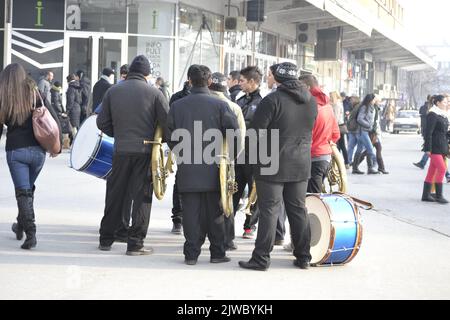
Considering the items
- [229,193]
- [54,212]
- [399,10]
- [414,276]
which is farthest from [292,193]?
[399,10]

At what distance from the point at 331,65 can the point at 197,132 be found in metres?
39.7

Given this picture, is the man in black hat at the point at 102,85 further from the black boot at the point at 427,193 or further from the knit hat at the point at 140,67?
the knit hat at the point at 140,67

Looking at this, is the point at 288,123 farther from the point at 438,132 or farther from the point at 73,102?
the point at 73,102

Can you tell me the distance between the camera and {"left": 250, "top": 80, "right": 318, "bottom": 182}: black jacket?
7.81 m

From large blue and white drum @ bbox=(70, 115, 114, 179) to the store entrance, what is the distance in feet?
54.8

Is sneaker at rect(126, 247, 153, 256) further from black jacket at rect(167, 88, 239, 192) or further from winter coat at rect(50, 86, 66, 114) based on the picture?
winter coat at rect(50, 86, 66, 114)

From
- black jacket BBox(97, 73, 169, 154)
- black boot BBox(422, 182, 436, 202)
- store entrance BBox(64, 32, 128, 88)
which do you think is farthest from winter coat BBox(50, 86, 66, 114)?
black jacket BBox(97, 73, 169, 154)

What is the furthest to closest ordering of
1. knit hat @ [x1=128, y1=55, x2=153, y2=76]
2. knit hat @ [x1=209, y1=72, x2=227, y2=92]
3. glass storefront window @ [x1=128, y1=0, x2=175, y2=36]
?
1. glass storefront window @ [x1=128, y1=0, x2=175, y2=36]
2. knit hat @ [x1=209, y1=72, x2=227, y2=92]
3. knit hat @ [x1=128, y1=55, x2=153, y2=76]

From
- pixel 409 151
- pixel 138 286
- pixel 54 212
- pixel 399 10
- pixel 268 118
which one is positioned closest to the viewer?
pixel 138 286

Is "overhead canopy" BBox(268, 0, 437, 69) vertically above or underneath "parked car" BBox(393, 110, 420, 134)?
above

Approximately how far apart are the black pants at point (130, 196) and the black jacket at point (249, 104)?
1334 mm

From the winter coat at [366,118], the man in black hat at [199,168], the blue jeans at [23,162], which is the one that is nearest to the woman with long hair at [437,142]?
the winter coat at [366,118]
